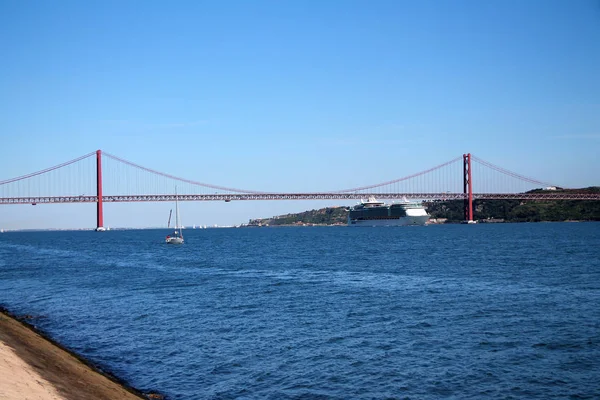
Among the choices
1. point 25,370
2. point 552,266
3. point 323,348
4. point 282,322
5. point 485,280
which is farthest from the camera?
point 552,266

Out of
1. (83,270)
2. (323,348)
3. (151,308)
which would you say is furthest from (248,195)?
(323,348)

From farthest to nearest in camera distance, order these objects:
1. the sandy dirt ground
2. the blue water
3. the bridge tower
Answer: the bridge tower → the blue water → the sandy dirt ground

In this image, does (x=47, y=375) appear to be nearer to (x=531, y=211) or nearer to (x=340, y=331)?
(x=340, y=331)

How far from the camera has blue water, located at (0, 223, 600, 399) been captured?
10.3 meters

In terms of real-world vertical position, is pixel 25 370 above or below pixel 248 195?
below

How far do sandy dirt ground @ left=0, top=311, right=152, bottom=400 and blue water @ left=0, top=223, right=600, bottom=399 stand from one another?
0.70 meters

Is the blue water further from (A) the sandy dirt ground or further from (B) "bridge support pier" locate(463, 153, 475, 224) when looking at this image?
(B) "bridge support pier" locate(463, 153, 475, 224)

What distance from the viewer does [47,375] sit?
926cm

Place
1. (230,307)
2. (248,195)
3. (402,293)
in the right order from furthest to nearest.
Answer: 1. (248,195)
2. (402,293)
3. (230,307)

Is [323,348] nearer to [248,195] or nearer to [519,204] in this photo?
[248,195]

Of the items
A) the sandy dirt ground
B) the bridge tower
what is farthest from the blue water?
the bridge tower

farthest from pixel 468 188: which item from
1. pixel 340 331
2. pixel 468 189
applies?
pixel 340 331

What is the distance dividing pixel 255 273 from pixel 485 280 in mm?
11375

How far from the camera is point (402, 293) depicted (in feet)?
68.4
